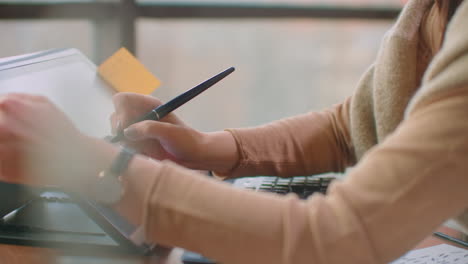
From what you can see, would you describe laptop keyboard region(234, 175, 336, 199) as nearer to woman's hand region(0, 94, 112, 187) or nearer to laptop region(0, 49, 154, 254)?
laptop region(0, 49, 154, 254)

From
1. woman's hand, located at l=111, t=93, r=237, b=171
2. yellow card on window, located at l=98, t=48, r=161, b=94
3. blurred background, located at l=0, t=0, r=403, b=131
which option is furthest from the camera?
blurred background, located at l=0, t=0, r=403, b=131

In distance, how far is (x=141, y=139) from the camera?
690 millimetres

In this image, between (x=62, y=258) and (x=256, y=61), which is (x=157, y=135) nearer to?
(x=62, y=258)

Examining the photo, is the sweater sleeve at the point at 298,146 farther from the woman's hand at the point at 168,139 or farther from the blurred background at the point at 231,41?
the blurred background at the point at 231,41

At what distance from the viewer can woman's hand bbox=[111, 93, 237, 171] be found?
690 mm

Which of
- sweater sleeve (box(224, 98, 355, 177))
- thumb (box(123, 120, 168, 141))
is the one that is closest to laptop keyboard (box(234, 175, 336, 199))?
sweater sleeve (box(224, 98, 355, 177))

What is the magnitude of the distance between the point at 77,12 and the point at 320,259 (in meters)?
0.85

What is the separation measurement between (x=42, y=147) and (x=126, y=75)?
387 mm

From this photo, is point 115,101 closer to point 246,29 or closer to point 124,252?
point 124,252

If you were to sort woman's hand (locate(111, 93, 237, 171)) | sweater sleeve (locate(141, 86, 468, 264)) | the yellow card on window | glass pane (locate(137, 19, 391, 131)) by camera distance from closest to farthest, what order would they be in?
sweater sleeve (locate(141, 86, 468, 264)), woman's hand (locate(111, 93, 237, 171)), the yellow card on window, glass pane (locate(137, 19, 391, 131))

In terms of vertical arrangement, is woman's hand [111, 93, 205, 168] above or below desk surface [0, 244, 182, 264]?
above

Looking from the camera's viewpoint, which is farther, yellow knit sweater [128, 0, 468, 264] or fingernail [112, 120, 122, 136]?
fingernail [112, 120, 122, 136]

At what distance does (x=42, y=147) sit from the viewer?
43 centimetres

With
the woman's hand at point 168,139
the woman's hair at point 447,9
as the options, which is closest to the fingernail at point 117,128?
the woman's hand at point 168,139
